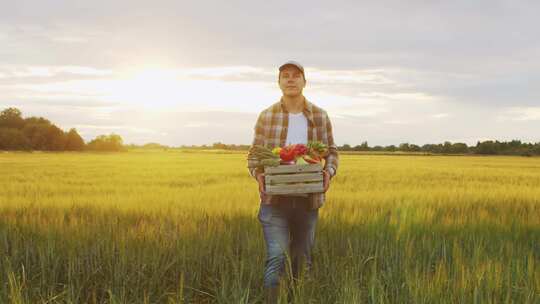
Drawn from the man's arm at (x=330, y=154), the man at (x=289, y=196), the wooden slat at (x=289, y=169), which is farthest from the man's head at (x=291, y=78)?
the wooden slat at (x=289, y=169)

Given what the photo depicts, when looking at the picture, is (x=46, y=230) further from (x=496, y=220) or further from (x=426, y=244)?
(x=496, y=220)

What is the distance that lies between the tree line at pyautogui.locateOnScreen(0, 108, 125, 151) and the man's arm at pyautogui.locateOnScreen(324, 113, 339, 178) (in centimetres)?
6764

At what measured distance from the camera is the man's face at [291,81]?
381cm

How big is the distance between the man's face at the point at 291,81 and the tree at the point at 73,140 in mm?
72002

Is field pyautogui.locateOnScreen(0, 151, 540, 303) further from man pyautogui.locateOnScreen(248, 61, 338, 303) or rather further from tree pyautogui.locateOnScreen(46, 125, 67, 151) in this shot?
tree pyautogui.locateOnScreen(46, 125, 67, 151)

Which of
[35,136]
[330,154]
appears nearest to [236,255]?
[330,154]

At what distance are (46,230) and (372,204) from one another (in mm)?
5079

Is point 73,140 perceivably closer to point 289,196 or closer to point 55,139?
point 55,139

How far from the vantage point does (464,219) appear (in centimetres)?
775

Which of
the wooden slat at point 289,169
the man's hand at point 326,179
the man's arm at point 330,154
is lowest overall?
the man's hand at point 326,179

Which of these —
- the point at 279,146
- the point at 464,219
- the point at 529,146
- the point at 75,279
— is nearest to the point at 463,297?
the point at 279,146

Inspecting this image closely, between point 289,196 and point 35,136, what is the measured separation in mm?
71230

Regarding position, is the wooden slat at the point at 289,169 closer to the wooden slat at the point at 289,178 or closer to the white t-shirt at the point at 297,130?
the wooden slat at the point at 289,178

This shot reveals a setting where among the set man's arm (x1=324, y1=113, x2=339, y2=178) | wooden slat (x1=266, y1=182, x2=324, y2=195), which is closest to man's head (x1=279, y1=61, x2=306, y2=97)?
man's arm (x1=324, y1=113, x2=339, y2=178)
